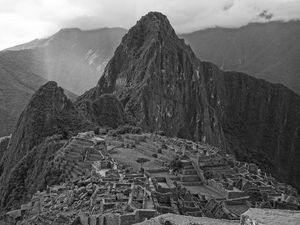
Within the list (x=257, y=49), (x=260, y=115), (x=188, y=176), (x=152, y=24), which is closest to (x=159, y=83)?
(x=152, y=24)

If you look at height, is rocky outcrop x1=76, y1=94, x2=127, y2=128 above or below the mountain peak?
below

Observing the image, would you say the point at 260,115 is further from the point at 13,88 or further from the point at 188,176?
the point at 188,176

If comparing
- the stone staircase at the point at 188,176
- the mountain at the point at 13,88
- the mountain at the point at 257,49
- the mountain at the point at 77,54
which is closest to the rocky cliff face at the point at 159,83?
the mountain at the point at 13,88

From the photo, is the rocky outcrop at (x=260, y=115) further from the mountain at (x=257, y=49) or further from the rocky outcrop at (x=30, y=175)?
the rocky outcrop at (x=30, y=175)

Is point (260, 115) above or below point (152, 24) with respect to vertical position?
below

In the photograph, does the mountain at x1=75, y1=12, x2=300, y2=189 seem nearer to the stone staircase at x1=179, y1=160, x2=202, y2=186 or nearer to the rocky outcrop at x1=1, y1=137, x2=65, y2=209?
the rocky outcrop at x1=1, y1=137, x2=65, y2=209

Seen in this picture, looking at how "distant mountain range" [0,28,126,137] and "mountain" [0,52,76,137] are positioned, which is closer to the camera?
"mountain" [0,52,76,137]

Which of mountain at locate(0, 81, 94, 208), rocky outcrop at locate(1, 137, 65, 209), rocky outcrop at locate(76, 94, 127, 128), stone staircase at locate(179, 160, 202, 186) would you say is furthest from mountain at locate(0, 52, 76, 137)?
stone staircase at locate(179, 160, 202, 186)
